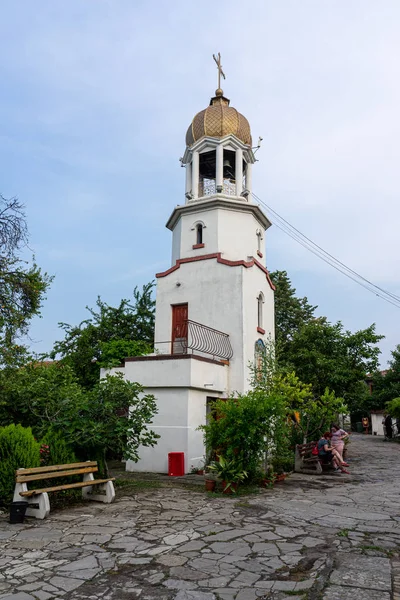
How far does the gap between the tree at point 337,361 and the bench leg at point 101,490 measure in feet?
35.9

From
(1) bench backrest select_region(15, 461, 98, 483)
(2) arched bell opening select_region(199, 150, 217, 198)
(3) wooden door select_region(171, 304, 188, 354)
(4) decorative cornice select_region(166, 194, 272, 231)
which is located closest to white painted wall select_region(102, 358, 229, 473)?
(3) wooden door select_region(171, 304, 188, 354)

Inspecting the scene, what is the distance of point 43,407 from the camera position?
9625 millimetres

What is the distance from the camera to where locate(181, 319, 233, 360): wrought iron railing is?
15.7m

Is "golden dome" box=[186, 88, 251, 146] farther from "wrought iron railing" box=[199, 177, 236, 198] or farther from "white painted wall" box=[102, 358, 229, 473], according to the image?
"white painted wall" box=[102, 358, 229, 473]

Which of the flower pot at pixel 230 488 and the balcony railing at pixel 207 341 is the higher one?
the balcony railing at pixel 207 341

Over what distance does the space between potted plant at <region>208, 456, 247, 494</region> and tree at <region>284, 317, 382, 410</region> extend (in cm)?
886

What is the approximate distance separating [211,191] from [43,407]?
12.0 meters

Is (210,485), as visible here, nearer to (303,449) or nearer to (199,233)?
(303,449)

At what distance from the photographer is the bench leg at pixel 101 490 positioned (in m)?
8.90

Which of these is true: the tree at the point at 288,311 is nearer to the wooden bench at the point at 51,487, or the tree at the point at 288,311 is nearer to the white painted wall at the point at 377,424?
the white painted wall at the point at 377,424

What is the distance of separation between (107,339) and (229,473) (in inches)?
472

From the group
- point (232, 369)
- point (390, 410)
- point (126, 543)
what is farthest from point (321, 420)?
point (390, 410)

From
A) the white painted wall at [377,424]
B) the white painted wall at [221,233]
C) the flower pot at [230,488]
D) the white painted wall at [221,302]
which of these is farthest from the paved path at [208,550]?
the white painted wall at [377,424]

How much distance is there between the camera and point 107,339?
21.0 m
